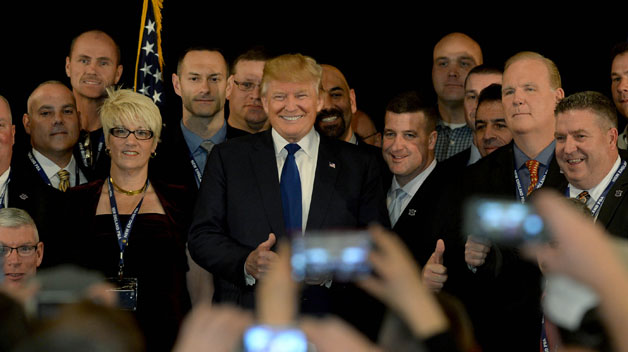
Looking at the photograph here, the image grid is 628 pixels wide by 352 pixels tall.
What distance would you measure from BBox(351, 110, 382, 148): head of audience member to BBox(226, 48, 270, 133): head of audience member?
1.17m

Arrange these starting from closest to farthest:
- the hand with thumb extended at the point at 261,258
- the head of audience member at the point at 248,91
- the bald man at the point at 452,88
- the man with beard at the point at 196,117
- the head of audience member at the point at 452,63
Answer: the hand with thumb extended at the point at 261,258
the man with beard at the point at 196,117
the head of audience member at the point at 248,91
the bald man at the point at 452,88
the head of audience member at the point at 452,63

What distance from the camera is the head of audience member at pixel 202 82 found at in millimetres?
5852

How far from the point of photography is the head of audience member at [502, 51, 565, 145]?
5133 millimetres

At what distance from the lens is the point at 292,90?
4785mm

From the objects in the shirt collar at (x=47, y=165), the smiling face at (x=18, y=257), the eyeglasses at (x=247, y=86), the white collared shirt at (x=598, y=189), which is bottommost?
the smiling face at (x=18, y=257)

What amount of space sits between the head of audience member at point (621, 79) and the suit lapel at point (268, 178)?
223cm

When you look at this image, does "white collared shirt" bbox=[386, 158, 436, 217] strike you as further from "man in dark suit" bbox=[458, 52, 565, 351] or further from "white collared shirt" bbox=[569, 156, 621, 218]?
"white collared shirt" bbox=[569, 156, 621, 218]

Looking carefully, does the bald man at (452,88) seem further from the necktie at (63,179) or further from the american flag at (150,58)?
the necktie at (63,179)

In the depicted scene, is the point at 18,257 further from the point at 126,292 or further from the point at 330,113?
the point at 330,113

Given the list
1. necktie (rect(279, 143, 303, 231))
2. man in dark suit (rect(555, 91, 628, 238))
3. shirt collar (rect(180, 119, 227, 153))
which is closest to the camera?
man in dark suit (rect(555, 91, 628, 238))

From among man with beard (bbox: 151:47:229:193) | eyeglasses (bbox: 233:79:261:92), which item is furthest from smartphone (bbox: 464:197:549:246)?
eyeglasses (bbox: 233:79:261:92)

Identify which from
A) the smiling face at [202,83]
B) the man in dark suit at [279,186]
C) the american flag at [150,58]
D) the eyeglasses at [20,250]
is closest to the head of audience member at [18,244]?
the eyeglasses at [20,250]

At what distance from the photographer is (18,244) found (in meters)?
4.58

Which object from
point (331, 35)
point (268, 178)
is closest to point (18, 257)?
point (268, 178)
